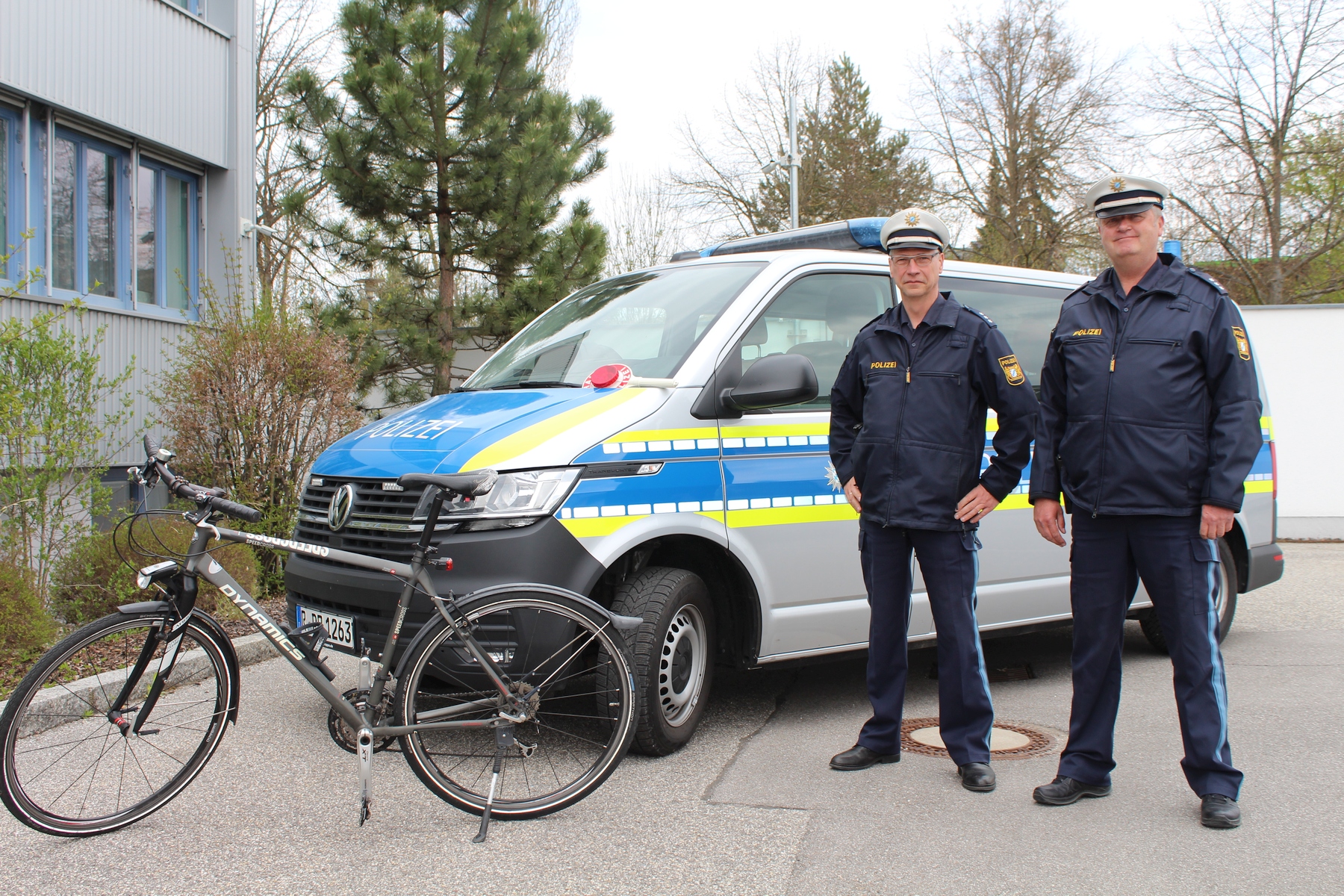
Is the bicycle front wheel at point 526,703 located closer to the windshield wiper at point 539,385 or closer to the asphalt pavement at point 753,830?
the asphalt pavement at point 753,830

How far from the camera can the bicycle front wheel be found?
142 inches

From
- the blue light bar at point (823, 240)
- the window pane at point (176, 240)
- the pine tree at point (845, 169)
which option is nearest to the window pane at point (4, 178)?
the window pane at point (176, 240)

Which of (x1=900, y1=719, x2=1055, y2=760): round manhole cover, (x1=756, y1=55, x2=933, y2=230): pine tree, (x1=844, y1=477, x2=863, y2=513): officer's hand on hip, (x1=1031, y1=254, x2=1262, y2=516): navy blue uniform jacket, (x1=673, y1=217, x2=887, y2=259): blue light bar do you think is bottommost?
(x1=900, y1=719, x2=1055, y2=760): round manhole cover

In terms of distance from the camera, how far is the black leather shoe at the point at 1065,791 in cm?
373

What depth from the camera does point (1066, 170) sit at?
25.8m

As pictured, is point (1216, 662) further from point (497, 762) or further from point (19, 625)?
point (19, 625)

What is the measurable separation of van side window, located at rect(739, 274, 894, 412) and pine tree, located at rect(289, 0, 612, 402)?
11.6 m

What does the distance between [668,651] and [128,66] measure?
34.3 ft

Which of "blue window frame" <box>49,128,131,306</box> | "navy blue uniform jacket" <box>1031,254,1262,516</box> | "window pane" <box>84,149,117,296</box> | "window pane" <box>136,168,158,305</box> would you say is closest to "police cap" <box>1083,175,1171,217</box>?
"navy blue uniform jacket" <box>1031,254,1262,516</box>

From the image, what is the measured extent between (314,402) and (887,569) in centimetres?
489

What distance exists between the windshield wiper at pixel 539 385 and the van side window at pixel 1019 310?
198 cm

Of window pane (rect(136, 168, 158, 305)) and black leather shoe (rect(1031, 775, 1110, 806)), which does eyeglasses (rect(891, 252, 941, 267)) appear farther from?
window pane (rect(136, 168, 158, 305))

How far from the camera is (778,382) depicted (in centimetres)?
416

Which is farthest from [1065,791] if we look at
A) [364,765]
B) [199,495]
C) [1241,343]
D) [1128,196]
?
[199,495]
